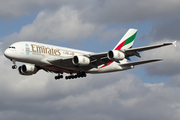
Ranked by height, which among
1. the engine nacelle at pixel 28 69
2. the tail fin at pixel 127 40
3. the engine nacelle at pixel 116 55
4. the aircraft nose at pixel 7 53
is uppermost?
the tail fin at pixel 127 40

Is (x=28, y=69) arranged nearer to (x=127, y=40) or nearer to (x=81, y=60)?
(x=81, y=60)

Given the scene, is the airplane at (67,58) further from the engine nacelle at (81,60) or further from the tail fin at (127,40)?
the tail fin at (127,40)

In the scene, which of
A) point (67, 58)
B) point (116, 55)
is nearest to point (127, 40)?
point (116, 55)

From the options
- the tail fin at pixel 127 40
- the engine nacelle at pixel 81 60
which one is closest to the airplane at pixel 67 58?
the engine nacelle at pixel 81 60

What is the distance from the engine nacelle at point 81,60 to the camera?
149 feet

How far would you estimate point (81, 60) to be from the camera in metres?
45.3

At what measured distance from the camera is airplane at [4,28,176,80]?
4388 centimetres

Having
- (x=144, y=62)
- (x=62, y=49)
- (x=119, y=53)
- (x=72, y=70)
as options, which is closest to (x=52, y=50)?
(x=62, y=49)

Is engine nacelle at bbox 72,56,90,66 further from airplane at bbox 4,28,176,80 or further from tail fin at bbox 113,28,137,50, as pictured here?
tail fin at bbox 113,28,137,50

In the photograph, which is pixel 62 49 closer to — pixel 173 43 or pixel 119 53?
pixel 119 53

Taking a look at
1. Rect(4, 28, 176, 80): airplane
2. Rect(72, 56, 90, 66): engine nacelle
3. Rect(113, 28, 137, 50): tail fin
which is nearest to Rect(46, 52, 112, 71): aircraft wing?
Rect(4, 28, 176, 80): airplane

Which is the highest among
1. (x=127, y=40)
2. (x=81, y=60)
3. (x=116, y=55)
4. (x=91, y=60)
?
(x=127, y=40)

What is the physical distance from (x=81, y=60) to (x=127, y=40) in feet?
45.2

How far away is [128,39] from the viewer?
2224 inches
